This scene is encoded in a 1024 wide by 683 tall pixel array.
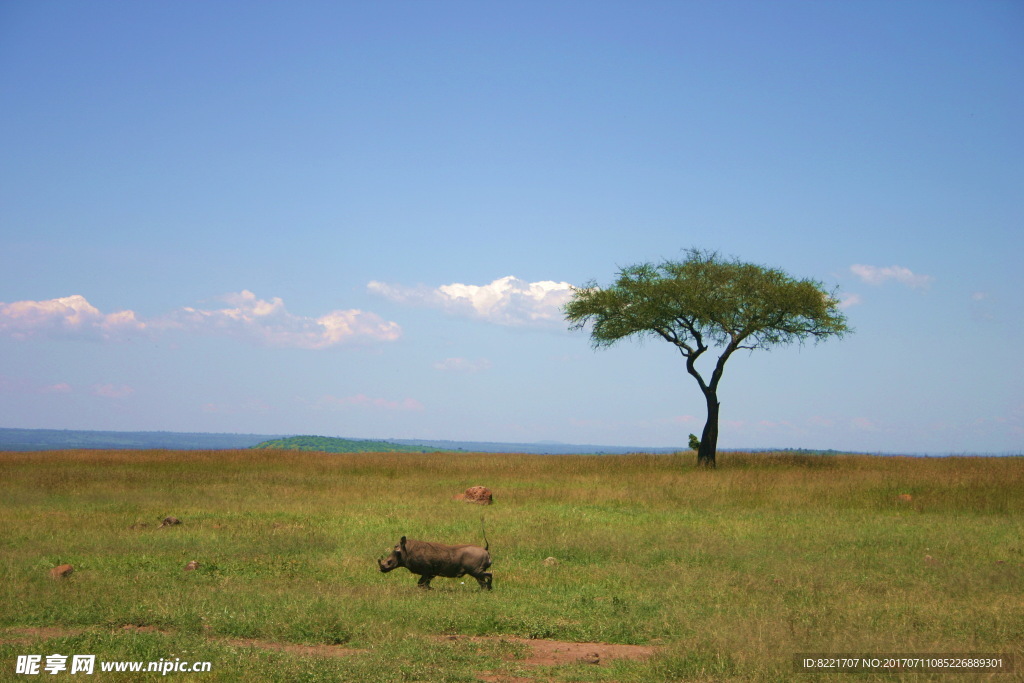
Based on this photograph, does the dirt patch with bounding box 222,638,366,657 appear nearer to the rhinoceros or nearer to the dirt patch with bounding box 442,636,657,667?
the dirt patch with bounding box 442,636,657,667

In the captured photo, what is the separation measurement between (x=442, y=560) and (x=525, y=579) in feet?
5.10

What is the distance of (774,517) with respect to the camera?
2084 cm

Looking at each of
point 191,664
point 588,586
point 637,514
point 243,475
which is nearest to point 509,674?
point 191,664

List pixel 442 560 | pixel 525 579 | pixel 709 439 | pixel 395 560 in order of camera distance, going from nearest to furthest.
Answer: pixel 442 560, pixel 395 560, pixel 525 579, pixel 709 439

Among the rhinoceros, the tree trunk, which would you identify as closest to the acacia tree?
the tree trunk

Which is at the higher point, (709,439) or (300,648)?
(709,439)

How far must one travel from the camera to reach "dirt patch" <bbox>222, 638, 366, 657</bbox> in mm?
8758

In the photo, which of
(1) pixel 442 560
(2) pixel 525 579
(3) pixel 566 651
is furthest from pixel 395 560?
(3) pixel 566 651

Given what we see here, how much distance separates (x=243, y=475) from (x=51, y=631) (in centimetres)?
2135

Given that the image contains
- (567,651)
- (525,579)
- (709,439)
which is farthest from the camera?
(709,439)

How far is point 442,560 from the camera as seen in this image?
12133mm

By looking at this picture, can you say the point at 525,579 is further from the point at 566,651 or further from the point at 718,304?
the point at 718,304

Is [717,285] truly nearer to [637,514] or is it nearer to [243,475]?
[637,514]

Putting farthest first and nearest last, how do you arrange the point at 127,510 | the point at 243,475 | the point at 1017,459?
the point at 1017,459 → the point at 243,475 → the point at 127,510
